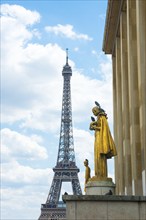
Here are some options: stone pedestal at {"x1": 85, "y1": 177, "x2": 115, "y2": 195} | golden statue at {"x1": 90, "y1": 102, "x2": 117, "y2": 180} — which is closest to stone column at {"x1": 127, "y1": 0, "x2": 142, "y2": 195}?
golden statue at {"x1": 90, "y1": 102, "x2": 117, "y2": 180}

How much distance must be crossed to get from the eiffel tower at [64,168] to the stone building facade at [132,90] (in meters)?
87.5

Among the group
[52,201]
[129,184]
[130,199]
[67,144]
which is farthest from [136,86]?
[67,144]

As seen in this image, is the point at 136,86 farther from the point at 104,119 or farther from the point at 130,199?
the point at 130,199

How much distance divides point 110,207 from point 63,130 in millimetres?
133962

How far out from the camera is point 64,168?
5536 inches

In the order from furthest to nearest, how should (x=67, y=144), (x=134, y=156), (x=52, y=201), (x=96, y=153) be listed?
(x=67, y=144) < (x=52, y=201) < (x=134, y=156) < (x=96, y=153)

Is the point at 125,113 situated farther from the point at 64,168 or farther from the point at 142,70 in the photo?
the point at 64,168

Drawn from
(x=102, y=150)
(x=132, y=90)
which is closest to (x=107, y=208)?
(x=102, y=150)

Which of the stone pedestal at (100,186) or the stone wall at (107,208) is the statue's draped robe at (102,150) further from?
the stone wall at (107,208)

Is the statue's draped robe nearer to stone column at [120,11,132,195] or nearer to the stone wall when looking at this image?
the stone wall

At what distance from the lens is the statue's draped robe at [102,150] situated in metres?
21.9

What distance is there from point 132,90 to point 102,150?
33.3 feet

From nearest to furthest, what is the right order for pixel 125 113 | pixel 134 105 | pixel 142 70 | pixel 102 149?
pixel 102 149 → pixel 142 70 → pixel 134 105 → pixel 125 113

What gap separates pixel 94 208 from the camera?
18.6 meters
